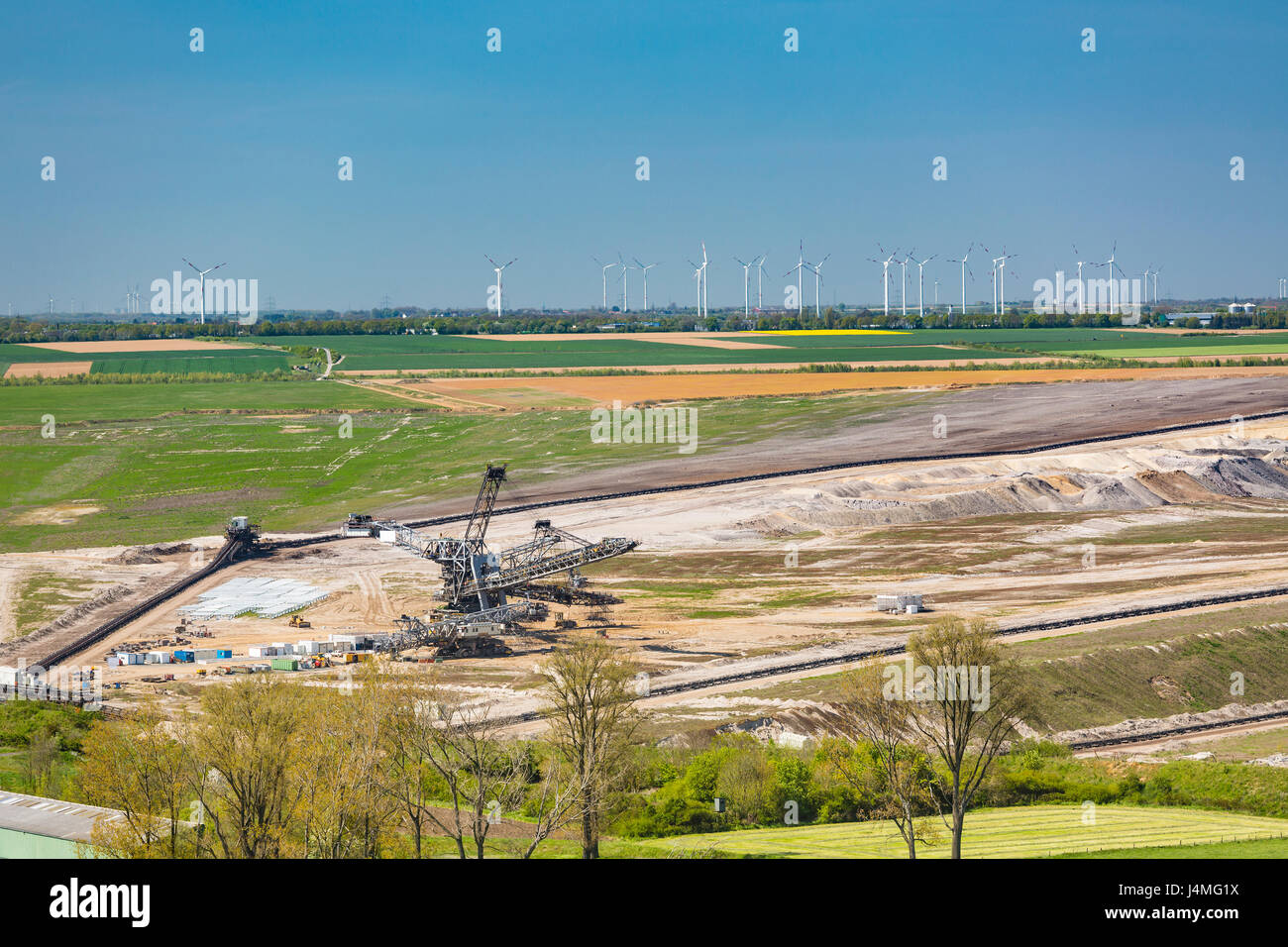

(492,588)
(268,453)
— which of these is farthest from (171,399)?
(492,588)

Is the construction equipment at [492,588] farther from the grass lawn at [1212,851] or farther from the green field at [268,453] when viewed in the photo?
the grass lawn at [1212,851]

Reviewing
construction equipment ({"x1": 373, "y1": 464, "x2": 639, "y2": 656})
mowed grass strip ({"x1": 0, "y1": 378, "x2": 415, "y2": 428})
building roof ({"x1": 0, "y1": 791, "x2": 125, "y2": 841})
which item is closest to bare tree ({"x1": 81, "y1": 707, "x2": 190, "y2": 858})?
building roof ({"x1": 0, "y1": 791, "x2": 125, "y2": 841})

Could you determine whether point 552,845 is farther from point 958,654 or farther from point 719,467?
point 719,467

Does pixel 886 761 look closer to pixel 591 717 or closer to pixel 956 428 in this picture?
pixel 591 717

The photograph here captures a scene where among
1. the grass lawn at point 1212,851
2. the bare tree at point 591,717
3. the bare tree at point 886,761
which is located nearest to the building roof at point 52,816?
the bare tree at point 591,717

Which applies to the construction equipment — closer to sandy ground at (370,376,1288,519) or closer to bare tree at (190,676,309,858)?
sandy ground at (370,376,1288,519)
